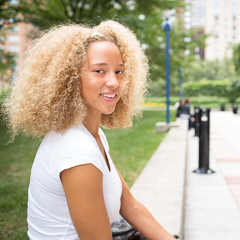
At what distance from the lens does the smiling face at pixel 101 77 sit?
156 cm

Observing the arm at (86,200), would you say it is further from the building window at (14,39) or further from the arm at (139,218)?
the building window at (14,39)

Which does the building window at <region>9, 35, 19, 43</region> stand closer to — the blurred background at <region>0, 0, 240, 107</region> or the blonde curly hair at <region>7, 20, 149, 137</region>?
the blurred background at <region>0, 0, 240, 107</region>

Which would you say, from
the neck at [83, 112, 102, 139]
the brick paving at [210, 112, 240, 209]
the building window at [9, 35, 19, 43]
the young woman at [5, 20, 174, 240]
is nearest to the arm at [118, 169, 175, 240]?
the young woman at [5, 20, 174, 240]

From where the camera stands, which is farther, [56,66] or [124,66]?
[124,66]

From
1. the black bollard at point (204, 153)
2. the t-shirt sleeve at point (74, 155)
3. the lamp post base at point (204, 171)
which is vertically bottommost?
the lamp post base at point (204, 171)

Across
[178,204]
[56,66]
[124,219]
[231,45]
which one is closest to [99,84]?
[56,66]

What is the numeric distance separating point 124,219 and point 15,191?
3295 mm

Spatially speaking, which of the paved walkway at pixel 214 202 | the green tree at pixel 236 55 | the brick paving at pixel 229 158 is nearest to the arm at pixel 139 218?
the paved walkway at pixel 214 202

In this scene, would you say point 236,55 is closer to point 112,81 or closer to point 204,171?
point 204,171

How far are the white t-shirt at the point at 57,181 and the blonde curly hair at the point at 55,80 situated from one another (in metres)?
0.09

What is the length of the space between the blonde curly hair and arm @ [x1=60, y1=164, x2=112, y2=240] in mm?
299

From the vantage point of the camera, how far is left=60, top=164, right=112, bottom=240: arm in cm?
128

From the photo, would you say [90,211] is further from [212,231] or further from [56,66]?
[212,231]

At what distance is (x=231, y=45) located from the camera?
2870 centimetres
